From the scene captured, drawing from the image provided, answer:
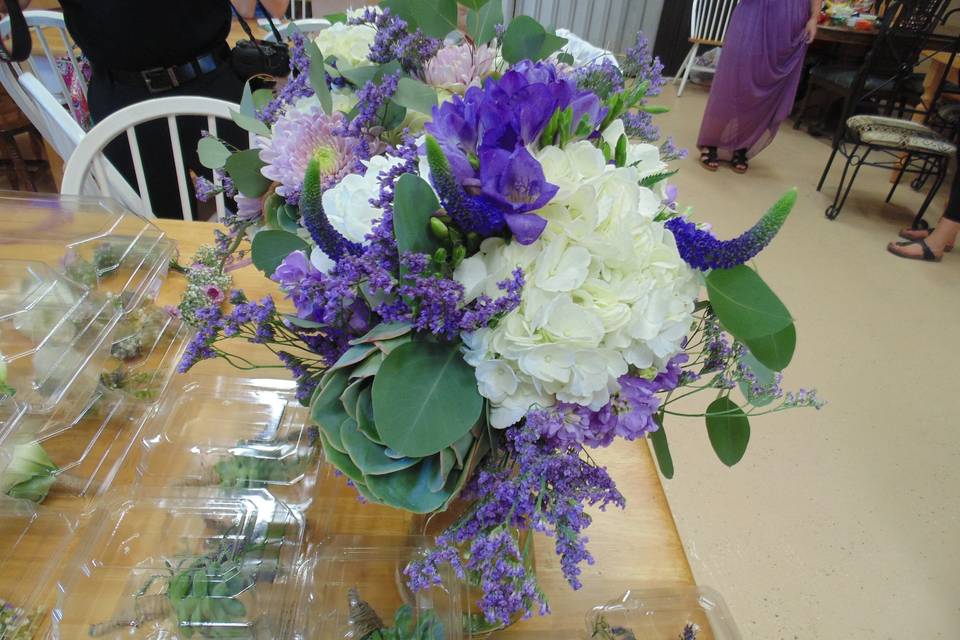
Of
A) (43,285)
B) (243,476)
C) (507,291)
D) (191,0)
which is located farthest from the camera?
(191,0)

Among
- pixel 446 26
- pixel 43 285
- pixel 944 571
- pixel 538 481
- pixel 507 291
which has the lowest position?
pixel 944 571

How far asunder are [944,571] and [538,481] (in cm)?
194

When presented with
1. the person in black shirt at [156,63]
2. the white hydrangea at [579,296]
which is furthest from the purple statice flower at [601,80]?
the person in black shirt at [156,63]

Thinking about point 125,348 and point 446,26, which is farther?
point 125,348

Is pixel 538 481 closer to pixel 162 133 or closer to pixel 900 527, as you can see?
pixel 162 133

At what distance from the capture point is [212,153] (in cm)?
63

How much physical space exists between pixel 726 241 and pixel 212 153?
528mm

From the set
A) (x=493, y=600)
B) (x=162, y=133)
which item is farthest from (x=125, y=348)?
(x=162, y=133)

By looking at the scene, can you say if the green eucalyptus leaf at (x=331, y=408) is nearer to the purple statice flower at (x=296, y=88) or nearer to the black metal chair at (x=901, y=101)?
the purple statice flower at (x=296, y=88)

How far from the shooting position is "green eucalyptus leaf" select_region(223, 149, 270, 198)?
22.9 inches

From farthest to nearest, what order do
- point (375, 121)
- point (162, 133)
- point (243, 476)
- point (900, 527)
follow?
point (900, 527) < point (162, 133) < point (243, 476) < point (375, 121)

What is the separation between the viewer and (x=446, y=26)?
616 millimetres

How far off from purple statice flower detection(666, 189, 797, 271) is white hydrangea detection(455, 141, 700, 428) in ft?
0.06

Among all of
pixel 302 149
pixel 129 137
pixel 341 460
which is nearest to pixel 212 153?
pixel 302 149
